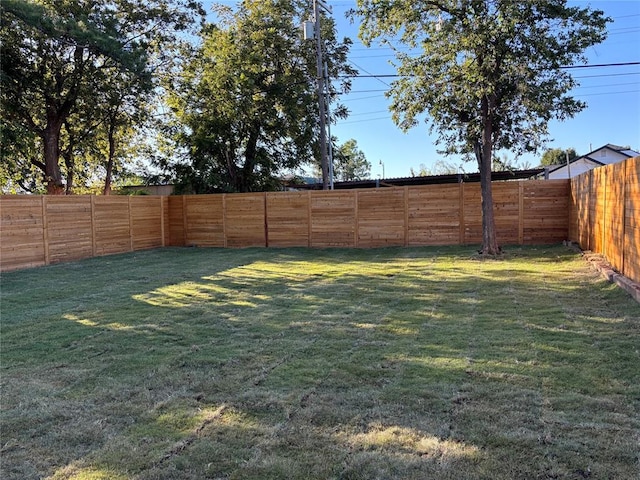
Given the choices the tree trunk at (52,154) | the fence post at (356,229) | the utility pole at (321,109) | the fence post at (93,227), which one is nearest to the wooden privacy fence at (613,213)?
the fence post at (356,229)

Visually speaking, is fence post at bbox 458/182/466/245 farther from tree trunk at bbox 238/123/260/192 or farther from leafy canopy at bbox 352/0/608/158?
tree trunk at bbox 238/123/260/192

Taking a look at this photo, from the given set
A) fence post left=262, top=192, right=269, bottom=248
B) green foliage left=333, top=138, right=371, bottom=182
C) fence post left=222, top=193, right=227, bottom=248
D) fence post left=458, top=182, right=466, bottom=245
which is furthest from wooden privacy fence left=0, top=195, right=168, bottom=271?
green foliage left=333, top=138, right=371, bottom=182

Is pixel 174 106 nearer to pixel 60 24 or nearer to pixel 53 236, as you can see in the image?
pixel 60 24

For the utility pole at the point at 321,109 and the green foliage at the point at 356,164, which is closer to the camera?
the utility pole at the point at 321,109

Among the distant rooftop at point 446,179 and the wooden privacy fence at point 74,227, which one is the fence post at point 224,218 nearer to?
the wooden privacy fence at point 74,227

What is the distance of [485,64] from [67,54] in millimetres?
11608

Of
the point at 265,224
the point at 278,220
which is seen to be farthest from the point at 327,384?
the point at 265,224

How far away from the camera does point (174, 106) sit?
1566cm

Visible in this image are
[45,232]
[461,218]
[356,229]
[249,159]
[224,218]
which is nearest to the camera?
[45,232]

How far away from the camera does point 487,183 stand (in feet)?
31.0

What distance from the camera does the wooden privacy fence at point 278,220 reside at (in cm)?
970

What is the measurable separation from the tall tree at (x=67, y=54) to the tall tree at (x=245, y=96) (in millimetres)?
1504

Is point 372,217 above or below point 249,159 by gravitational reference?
below

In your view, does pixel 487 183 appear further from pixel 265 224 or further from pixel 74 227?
pixel 74 227
